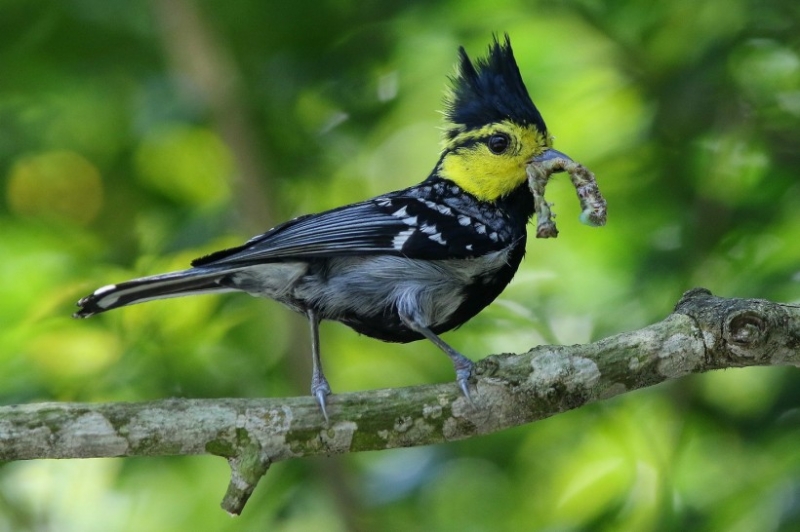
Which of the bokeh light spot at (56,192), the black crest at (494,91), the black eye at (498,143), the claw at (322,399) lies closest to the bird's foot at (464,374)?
the claw at (322,399)

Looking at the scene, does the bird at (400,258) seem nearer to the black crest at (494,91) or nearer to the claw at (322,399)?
the black crest at (494,91)

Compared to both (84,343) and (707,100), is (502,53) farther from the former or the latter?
(84,343)

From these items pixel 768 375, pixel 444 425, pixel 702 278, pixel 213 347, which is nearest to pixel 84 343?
pixel 213 347

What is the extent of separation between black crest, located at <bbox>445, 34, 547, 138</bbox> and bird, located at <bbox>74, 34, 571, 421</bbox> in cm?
1

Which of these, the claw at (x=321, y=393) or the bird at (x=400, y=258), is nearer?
the claw at (x=321, y=393)

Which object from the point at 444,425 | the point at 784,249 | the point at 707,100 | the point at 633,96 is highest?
the point at 633,96

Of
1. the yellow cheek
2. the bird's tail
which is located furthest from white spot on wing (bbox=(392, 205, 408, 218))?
the bird's tail

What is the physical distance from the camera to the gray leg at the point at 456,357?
3287 mm

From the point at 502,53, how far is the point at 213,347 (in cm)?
205

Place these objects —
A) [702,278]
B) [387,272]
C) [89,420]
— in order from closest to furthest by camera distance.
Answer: [89,420], [387,272], [702,278]

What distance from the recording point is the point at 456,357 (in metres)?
3.50

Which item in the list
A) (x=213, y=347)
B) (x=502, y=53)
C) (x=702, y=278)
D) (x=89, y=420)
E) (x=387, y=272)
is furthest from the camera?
(x=213, y=347)

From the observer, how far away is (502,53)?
13.9 feet

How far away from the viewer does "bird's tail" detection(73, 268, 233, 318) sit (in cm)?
350
